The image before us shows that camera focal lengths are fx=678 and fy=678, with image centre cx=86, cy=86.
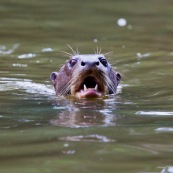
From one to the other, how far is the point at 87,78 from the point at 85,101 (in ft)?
1.21

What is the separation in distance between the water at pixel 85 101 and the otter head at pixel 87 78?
15 centimetres

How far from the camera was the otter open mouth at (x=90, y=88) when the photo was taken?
6330 mm

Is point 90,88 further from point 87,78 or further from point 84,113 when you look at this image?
point 84,113

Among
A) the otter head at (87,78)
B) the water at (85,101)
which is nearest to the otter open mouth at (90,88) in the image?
the otter head at (87,78)

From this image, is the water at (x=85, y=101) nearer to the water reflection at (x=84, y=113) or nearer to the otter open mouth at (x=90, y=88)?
the water reflection at (x=84, y=113)

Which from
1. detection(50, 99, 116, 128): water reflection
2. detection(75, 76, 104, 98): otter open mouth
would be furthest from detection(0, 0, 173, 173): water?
detection(75, 76, 104, 98): otter open mouth

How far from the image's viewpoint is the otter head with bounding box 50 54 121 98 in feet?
20.8

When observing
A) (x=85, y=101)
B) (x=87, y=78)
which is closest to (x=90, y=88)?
(x=87, y=78)

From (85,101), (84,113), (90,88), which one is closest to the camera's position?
(84,113)

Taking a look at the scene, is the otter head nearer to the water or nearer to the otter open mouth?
the otter open mouth

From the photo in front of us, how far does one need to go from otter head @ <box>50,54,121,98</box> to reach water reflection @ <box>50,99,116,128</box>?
168 millimetres

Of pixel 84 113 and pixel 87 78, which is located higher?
pixel 87 78

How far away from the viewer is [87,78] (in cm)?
650

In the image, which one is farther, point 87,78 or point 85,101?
point 87,78
